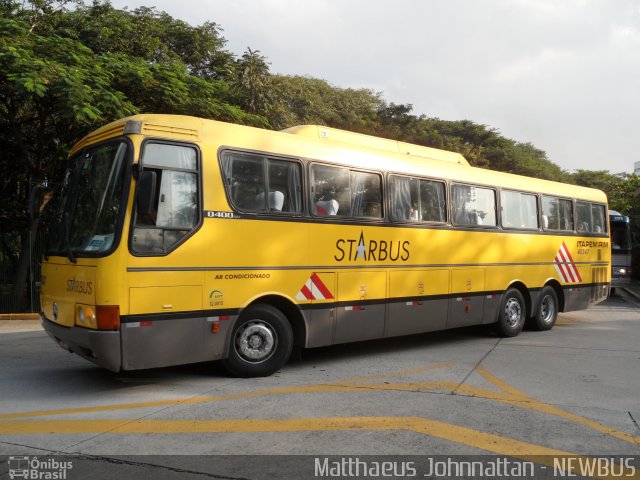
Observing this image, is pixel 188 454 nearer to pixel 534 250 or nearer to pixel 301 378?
pixel 301 378

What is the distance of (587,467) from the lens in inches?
172

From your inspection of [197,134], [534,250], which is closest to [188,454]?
[197,134]

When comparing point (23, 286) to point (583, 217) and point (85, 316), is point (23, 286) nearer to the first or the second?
point (85, 316)

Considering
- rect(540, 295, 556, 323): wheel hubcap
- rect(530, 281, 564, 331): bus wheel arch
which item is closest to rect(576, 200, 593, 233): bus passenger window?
rect(530, 281, 564, 331): bus wheel arch

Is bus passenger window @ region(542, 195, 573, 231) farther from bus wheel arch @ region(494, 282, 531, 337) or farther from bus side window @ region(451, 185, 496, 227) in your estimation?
bus side window @ region(451, 185, 496, 227)

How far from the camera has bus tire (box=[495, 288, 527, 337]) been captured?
426 inches

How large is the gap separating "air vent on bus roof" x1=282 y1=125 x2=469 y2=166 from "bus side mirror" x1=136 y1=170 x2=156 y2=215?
2.77 m

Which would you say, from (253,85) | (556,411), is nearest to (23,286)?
(253,85)

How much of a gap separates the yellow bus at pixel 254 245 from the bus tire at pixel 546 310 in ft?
5.27

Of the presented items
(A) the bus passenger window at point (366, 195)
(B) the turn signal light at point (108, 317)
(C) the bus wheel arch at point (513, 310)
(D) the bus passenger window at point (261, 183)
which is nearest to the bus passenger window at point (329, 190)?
(A) the bus passenger window at point (366, 195)

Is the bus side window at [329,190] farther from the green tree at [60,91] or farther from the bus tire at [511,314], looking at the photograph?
the green tree at [60,91]

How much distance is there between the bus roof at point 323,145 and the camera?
21.8 ft

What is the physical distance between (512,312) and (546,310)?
1.44 m

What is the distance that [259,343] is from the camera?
7.25 metres
